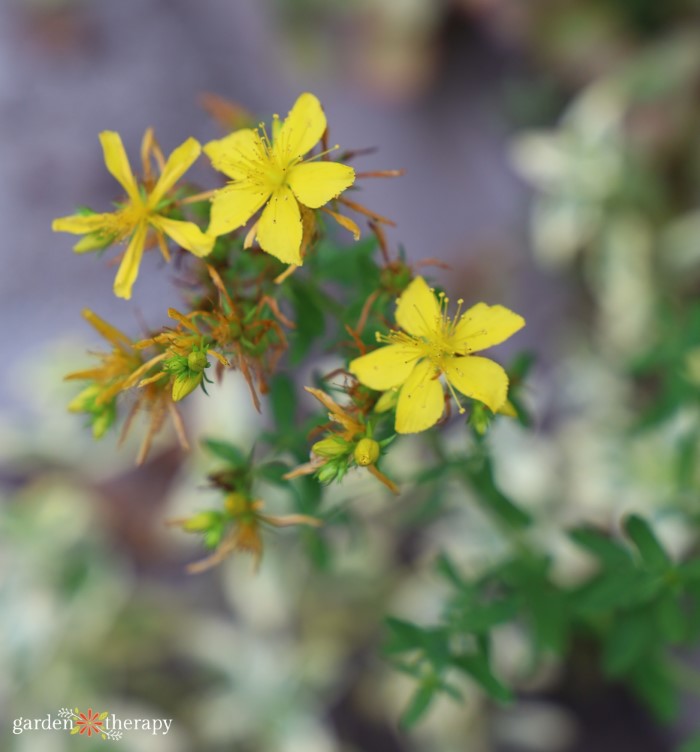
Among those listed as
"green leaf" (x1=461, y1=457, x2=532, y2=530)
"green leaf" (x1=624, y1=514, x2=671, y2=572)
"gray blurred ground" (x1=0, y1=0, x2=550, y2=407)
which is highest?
"gray blurred ground" (x1=0, y1=0, x2=550, y2=407)

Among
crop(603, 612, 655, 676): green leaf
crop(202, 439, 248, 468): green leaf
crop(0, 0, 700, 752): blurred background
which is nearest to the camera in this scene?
crop(202, 439, 248, 468): green leaf

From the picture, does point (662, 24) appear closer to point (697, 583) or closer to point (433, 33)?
point (433, 33)

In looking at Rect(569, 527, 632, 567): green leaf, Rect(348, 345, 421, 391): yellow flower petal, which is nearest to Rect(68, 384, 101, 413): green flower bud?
Rect(348, 345, 421, 391): yellow flower petal

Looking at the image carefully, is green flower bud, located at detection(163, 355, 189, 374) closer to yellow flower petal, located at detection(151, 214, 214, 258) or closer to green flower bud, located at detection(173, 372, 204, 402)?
green flower bud, located at detection(173, 372, 204, 402)

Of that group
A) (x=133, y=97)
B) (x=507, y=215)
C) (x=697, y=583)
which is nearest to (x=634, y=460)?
(x=697, y=583)

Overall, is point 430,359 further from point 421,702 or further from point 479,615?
point 421,702

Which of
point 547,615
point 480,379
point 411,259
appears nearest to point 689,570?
point 547,615
